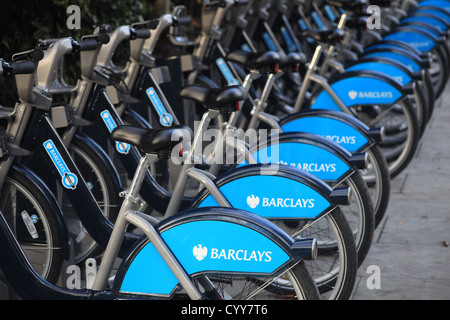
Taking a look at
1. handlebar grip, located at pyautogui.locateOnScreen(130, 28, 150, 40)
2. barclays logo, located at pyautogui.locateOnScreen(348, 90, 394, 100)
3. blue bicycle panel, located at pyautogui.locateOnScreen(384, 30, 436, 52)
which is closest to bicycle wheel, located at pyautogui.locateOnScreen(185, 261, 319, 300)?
handlebar grip, located at pyautogui.locateOnScreen(130, 28, 150, 40)

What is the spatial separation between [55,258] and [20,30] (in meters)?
1.84

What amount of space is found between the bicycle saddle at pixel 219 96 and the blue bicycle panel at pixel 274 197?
0.32m

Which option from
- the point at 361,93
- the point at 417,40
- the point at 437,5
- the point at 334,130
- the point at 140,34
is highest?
the point at 140,34

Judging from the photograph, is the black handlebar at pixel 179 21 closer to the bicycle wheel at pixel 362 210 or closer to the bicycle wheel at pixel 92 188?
the bicycle wheel at pixel 92 188

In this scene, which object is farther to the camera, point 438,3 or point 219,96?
point 438,3

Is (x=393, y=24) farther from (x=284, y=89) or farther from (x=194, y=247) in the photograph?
(x=194, y=247)

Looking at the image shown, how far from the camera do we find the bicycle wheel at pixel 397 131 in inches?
230

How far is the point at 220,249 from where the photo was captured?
2.94m

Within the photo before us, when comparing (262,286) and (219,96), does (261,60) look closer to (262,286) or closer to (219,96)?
(219,96)

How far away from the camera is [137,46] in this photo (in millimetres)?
4777

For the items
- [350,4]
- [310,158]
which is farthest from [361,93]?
[310,158]

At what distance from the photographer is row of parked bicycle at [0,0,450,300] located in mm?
2961

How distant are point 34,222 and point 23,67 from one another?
0.74m

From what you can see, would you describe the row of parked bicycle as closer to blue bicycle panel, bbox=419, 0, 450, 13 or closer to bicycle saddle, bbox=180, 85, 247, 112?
bicycle saddle, bbox=180, 85, 247, 112
